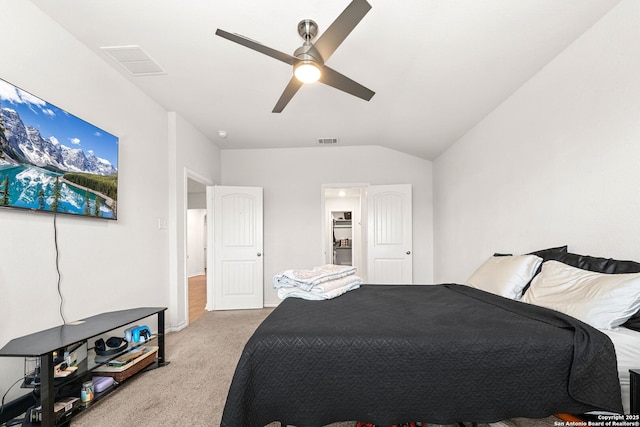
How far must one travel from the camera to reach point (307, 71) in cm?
182

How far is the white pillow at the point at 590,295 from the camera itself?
131cm

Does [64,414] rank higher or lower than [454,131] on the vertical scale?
lower

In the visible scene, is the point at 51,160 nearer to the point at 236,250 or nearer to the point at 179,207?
the point at 179,207

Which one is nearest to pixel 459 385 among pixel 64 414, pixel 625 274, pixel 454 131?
pixel 625 274

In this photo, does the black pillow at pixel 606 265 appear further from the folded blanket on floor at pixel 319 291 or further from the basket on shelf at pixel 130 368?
the basket on shelf at pixel 130 368

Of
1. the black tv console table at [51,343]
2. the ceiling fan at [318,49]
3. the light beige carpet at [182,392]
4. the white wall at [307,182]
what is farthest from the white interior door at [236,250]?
the ceiling fan at [318,49]

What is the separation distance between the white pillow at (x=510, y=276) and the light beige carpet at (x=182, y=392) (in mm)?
731

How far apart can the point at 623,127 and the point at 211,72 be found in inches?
118

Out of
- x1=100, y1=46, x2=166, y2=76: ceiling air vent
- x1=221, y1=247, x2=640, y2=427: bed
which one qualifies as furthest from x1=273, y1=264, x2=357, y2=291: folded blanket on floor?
x1=100, y1=46, x2=166, y2=76: ceiling air vent

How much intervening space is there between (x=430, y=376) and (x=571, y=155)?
186 centimetres

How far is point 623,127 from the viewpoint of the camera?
164cm

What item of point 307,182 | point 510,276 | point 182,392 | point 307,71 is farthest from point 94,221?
point 510,276

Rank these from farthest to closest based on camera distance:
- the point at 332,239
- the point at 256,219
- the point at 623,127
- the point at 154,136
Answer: the point at 332,239
the point at 256,219
the point at 154,136
the point at 623,127

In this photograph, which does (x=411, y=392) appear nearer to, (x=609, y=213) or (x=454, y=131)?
(x=609, y=213)
